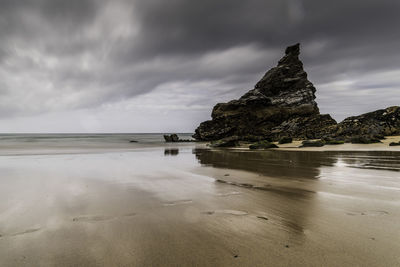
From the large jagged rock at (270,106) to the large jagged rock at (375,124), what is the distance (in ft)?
56.1

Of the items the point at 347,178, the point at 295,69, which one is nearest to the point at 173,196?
the point at 347,178

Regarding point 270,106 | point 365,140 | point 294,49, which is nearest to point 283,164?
point 365,140

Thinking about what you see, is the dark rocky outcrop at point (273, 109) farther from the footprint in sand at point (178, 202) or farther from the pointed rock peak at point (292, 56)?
the footprint in sand at point (178, 202)

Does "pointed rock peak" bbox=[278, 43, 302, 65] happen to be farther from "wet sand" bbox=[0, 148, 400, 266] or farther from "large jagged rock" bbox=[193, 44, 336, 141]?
"wet sand" bbox=[0, 148, 400, 266]

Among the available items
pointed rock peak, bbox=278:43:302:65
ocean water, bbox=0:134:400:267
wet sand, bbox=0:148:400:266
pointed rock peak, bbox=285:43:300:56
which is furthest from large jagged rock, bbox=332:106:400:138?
pointed rock peak, bbox=285:43:300:56

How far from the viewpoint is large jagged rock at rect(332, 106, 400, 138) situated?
1961 centimetres

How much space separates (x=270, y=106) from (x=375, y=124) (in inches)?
980

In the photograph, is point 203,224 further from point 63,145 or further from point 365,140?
point 63,145

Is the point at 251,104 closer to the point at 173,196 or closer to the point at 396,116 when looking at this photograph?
the point at 396,116

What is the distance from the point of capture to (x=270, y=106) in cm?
4462

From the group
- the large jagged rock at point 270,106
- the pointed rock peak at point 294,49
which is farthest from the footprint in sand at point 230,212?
the pointed rock peak at point 294,49

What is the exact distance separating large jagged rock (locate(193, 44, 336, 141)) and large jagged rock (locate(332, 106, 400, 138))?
1711 cm

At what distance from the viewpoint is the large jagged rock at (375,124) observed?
19609 mm

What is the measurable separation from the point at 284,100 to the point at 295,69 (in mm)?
8243
